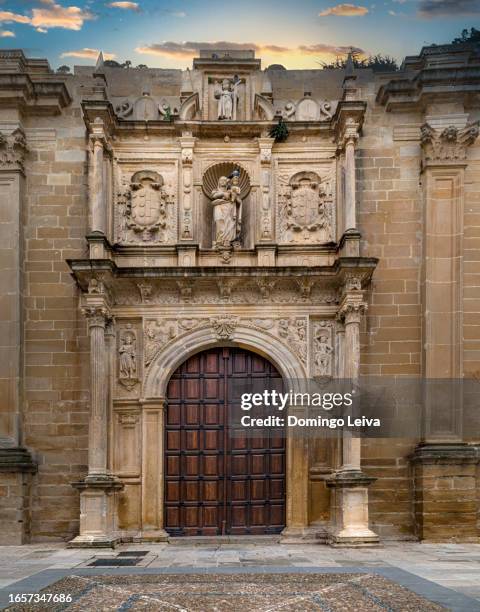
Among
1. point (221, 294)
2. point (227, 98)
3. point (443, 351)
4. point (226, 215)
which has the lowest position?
point (443, 351)

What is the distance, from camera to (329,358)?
14.4 metres

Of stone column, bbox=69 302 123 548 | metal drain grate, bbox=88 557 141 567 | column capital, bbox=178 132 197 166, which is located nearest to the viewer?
metal drain grate, bbox=88 557 141 567

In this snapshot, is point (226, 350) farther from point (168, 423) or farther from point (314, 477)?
point (314, 477)

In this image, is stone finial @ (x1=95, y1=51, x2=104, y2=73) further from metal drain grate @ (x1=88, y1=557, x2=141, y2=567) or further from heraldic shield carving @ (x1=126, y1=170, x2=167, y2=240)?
metal drain grate @ (x1=88, y1=557, x2=141, y2=567)

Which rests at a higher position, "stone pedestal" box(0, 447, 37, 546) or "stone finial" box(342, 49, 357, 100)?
"stone finial" box(342, 49, 357, 100)

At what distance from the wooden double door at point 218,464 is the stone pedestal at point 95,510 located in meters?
1.22

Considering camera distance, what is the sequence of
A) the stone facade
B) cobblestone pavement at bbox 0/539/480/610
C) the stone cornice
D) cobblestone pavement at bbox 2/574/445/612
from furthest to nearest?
the stone cornice, the stone facade, cobblestone pavement at bbox 0/539/480/610, cobblestone pavement at bbox 2/574/445/612

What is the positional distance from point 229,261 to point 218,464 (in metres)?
3.43

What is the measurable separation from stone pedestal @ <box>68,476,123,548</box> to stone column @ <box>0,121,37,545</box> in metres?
1.14

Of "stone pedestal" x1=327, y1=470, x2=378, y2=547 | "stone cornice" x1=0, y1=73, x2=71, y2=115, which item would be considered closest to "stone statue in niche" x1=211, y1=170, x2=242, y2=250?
"stone cornice" x1=0, y1=73, x2=71, y2=115

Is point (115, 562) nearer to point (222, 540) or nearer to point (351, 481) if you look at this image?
point (222, 540)

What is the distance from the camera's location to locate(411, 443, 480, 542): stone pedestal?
13727 mm

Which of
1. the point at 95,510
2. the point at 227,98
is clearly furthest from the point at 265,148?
the point at 95,510

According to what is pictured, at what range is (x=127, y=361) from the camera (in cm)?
1434
